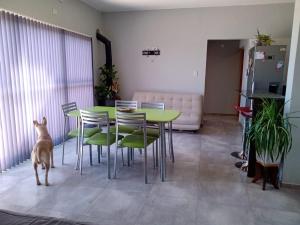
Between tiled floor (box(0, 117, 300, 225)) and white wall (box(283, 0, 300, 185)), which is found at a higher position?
white wall (box(283, 0, 300, 185))

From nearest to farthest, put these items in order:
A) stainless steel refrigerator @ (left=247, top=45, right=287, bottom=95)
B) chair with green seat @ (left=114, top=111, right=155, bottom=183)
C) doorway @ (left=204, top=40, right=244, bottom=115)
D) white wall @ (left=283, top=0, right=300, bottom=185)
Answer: white wall @ (left=283, top=0, right=300, bottom=185), chair with green seat @ (left=114, top=111, right=155, bottom=183), stainless steel refrigerator @ (left=247, top=45, right=287, bottom=95), doorway @ (left=204, top=40, right=244, bottom=115)

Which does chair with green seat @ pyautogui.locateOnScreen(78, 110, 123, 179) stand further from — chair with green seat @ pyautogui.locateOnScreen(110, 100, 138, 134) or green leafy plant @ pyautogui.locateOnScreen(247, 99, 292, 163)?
green leafy plant @ pyautogui.locateOnScreen(247, 99, 292, 163)

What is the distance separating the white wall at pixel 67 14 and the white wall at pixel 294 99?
3.57 m

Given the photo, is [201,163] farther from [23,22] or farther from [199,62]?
[23,22]

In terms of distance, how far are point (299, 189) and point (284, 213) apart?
0.67m

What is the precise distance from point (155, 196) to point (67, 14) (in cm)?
372

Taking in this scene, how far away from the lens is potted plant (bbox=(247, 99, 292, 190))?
2676 millimetres

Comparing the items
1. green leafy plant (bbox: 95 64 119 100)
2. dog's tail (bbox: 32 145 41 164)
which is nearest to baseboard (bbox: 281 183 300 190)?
dog's tail (bbox: 32 145 41 164)

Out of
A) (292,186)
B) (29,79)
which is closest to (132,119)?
(29,79)

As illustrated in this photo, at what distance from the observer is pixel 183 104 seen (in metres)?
5.61

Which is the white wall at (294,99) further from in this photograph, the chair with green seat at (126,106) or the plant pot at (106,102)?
the plant pot at (106,102)

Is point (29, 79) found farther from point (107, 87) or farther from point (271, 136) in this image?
point (271, 136)

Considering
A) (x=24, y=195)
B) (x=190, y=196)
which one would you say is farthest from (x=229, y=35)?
(x=24, y=195)

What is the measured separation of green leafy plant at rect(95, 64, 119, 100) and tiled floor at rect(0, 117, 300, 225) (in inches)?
94.9
